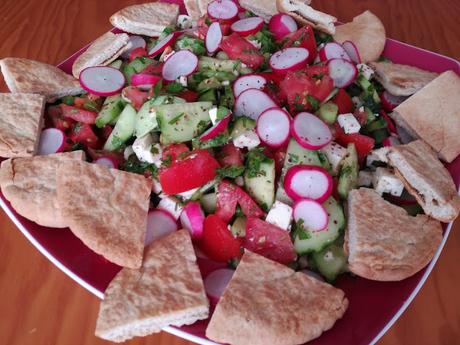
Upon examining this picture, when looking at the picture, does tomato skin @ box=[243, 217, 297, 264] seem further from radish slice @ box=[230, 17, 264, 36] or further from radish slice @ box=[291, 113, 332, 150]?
radish slice @ box=[230, 17, 264, 36]

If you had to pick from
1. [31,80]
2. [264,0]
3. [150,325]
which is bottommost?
[150,325]

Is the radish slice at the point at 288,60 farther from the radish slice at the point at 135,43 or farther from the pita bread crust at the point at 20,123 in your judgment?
the pita bread crust at the point at 20,123

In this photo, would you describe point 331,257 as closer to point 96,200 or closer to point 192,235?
point 192,235

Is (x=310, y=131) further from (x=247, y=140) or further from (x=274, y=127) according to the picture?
(x=247, y=140)

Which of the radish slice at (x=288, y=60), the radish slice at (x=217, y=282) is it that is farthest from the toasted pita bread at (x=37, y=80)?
the radish slice at (x=217, y=282)

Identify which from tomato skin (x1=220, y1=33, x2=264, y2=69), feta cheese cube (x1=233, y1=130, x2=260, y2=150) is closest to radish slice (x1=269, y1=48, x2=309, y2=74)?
tomato skin (x1=220, y1=33, x2=264, y2=69)

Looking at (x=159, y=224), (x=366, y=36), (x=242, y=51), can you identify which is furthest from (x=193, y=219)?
(x=366, y=36)

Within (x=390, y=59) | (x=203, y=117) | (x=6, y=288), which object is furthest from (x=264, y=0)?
(x=6, y=288)

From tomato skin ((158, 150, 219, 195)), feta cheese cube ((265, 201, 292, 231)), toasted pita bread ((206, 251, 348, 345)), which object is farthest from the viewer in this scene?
tomato skin ((158, 150, 219, 195))
